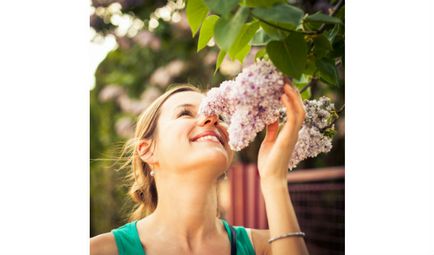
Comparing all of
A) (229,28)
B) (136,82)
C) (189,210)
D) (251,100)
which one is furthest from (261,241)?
(136,82)

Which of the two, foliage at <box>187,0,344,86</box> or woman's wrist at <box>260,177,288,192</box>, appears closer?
foliage at <box>187,0,344,86</box>

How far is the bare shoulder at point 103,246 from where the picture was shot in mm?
992

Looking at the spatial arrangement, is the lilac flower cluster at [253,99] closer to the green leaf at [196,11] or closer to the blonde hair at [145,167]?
the green leaf at [196,11]

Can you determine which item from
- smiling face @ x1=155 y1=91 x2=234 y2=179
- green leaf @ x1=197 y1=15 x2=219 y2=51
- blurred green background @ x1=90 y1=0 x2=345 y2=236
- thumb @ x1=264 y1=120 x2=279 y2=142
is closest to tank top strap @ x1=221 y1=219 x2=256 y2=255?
smiling face @ x1=155 y1=91 x2=234 y2=179

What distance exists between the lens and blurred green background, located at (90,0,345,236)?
2.43 m

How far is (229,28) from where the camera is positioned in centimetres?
75

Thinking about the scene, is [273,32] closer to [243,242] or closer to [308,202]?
[243,242]

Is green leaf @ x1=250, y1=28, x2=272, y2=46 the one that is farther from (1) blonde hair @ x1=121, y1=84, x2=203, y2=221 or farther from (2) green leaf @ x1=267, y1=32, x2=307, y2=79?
(1) blonde hair @ x1=121, y1=84, x2=203, y2=221

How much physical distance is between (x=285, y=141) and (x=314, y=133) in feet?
0.31

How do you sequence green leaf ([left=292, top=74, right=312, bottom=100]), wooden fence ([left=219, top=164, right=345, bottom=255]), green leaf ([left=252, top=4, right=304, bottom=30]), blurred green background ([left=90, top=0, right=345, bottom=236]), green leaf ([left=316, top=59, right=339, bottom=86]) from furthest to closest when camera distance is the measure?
wooden fence ([left=219, top=164, right=345, bottom=255])
blurred green background ([left=90, top=0, right=345, bottom=236])
green leaf ([left=292, top=74, right=312, bottom=100])
green leaf ([left=316, top=59, right=339, bottom=86])
green leaf ([left=252, top=4, right=304, bottom=30])

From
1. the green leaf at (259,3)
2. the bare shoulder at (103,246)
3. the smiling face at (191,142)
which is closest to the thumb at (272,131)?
the smiling face at (191,142)
